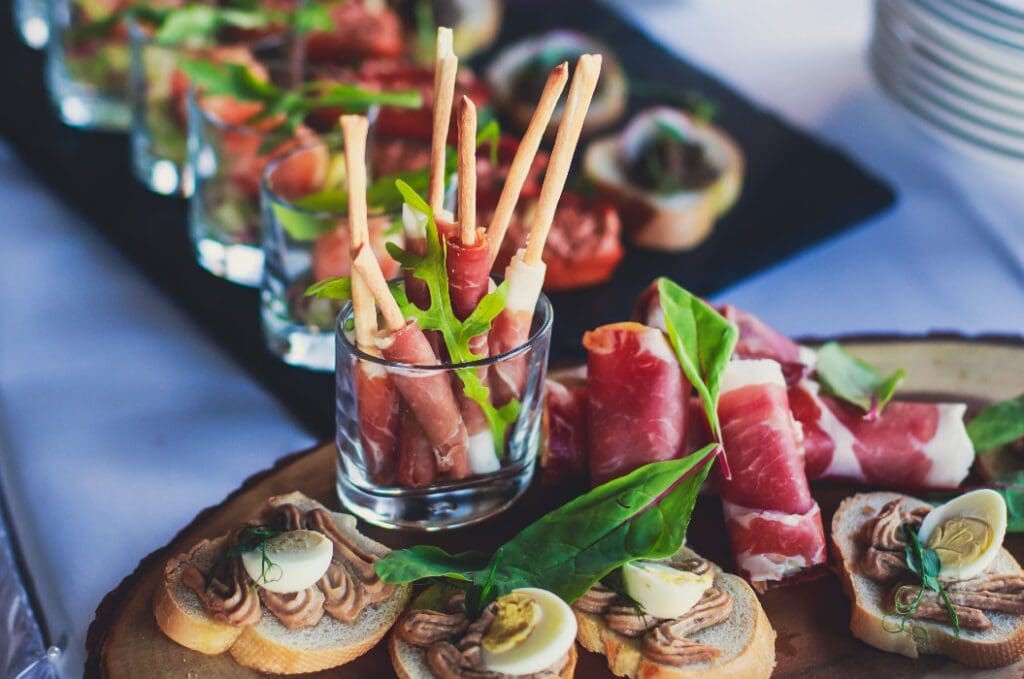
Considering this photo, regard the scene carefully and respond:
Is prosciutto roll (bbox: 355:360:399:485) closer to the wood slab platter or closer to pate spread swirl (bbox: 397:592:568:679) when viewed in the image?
the wood slab platter

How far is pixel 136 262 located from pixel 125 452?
1.77ft

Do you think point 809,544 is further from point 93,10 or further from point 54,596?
point 93,10

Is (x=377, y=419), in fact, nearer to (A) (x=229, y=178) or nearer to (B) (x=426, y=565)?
(B) (x=426, y=565)

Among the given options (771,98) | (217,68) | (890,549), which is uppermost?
(217,68)

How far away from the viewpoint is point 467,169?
1215 mm

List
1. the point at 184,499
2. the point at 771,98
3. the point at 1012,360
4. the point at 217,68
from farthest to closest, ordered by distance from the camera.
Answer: the point at 771,98 < the point at 217,68 < the point at 1012,360 < the point at 184,499

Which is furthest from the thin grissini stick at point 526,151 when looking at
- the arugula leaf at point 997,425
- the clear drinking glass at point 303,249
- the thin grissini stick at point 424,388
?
the arugula leaf at point 997,425

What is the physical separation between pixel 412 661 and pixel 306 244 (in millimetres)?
752

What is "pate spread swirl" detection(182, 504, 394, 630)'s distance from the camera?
1.20 metres

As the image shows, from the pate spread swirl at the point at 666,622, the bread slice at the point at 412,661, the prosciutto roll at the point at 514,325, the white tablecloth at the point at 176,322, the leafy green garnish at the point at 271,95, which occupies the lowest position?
the white tablecloth at the point at 176,322

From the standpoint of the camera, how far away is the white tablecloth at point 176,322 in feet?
4.96

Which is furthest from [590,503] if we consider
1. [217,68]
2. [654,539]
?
[217,68]

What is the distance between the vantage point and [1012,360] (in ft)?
5.52

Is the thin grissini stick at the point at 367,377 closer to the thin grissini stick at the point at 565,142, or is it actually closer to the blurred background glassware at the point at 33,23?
the thin grissini stick at the point at 565,142
